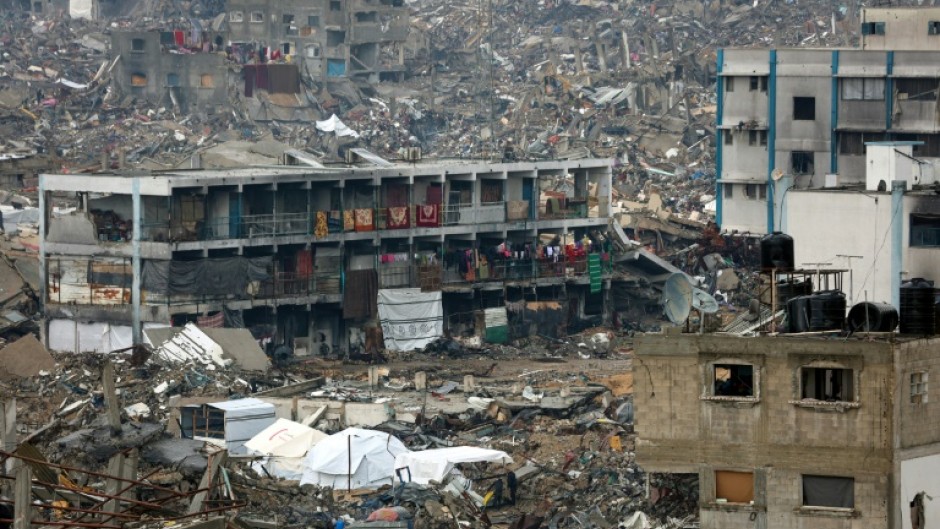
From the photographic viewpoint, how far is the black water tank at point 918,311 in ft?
104

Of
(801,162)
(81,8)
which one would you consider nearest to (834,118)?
(801,162)

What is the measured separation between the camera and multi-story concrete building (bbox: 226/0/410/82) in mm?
109625

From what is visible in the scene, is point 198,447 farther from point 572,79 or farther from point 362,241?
point 572,79

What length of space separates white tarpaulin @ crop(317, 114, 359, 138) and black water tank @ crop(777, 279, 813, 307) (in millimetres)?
64730

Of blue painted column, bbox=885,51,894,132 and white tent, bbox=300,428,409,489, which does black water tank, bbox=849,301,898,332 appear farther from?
blue painted column, bbox=885,51,894,132

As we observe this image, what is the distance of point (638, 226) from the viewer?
71.6m

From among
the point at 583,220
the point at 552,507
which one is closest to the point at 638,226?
the point at 583,220

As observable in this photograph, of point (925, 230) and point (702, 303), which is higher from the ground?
point (925, 230)

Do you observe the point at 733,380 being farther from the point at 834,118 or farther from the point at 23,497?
the point at 834,118

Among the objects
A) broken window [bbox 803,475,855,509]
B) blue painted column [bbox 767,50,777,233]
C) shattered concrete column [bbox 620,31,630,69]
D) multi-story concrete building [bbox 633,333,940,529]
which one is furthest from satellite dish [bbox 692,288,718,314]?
shattered concrete column [bbox 620,31,630,69]

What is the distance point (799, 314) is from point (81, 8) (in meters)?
97.4

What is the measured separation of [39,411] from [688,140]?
1801 inches

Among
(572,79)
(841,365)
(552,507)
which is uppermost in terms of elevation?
(572,79)

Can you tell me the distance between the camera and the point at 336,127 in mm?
98750
